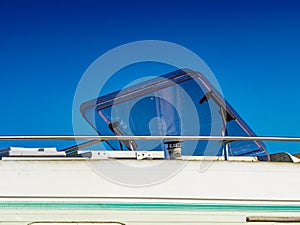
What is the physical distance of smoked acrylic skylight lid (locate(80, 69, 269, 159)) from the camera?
181 inches

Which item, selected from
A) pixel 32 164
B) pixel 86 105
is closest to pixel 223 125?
pixel 86 105

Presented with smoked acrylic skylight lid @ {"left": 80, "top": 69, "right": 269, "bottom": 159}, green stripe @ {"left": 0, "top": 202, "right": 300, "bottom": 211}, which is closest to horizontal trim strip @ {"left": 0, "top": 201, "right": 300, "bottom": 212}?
green stripe @ {"left": 0, "top": 202, "right": 300, "bottom": 211}

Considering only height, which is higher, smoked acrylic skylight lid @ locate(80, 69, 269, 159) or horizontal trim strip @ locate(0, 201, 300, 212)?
smoked acrylic skylight lid @ locate(80, 69, 269, 159)

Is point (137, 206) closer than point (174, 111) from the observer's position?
Yes

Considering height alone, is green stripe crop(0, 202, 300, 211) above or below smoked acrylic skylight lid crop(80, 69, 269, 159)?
below

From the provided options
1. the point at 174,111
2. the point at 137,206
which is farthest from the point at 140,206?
the point at 174,111

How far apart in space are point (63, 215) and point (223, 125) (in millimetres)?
2047

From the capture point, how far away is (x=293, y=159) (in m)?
4.50

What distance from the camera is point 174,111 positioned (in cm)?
468

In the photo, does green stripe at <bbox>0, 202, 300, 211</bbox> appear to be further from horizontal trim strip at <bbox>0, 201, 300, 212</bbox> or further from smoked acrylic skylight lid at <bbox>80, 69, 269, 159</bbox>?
smoked acrylic skylight lid at <bbox>80, 69, 269, 159</bbox>

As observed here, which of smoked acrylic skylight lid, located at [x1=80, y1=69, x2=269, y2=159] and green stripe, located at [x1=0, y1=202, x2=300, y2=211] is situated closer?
green stripe, located at [x1=0, y1=202, x2=300, y2=211]

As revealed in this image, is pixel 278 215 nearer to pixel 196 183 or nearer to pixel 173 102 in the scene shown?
pixel 196 183

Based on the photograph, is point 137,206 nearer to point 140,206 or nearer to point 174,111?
point 140,206

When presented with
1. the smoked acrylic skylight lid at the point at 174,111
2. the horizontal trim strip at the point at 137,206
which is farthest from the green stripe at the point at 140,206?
the smoked acrylic skylight lid at the point at 174,111
